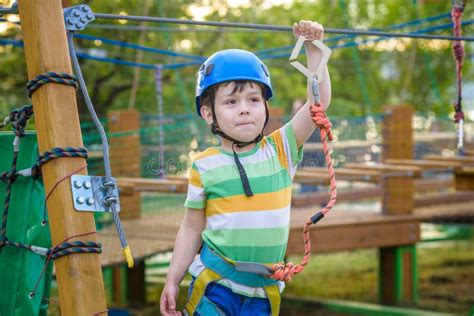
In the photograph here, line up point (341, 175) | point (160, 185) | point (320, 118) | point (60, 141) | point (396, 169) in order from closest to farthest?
point (60, 141) < point (320, 118) < point (160, 185) < point (341, 175) < point (396, 169)

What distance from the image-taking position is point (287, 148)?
9.96 feet

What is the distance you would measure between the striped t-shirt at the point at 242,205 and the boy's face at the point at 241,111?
3.4 inches

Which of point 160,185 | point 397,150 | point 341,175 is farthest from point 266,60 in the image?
point 160,185

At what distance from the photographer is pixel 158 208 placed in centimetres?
855

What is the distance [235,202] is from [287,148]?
12.2 inches

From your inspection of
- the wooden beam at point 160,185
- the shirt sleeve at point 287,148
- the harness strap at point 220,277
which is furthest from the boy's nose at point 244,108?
the wooden beam at point 160,185

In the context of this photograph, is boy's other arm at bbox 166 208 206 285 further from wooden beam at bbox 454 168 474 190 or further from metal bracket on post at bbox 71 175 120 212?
wooden beam at bbox 454 168 474 190

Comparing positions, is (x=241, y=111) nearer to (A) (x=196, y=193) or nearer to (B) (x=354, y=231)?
(A) (x=196, y=193)

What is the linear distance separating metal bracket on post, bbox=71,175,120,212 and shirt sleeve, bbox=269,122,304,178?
615 mm

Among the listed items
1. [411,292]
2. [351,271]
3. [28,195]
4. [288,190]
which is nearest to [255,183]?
[288,190]

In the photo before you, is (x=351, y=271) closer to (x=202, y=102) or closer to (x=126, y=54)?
(x=126, y=54)

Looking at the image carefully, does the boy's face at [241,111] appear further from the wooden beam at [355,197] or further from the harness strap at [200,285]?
the wooden beam at [355,197]

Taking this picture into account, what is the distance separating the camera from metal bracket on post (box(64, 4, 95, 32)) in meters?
2.87

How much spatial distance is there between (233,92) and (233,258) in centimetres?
56
